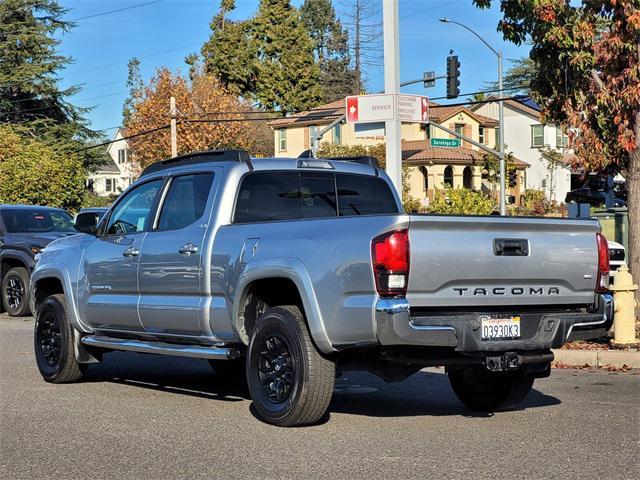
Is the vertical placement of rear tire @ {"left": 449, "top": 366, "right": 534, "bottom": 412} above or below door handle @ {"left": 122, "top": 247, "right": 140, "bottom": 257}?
below

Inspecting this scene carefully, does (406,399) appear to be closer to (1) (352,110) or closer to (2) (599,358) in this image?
(2) (599,358)

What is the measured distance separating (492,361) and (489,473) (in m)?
1.12

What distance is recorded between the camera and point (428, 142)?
2574 inches

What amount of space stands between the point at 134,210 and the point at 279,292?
2220mm

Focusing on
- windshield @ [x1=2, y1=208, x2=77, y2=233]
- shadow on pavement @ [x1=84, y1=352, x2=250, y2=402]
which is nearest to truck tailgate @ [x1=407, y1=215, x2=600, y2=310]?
shadow on pavement @ [x1=84, y1=352, x2=250, y2=402]

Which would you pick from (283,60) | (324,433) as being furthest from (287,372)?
(283,60)

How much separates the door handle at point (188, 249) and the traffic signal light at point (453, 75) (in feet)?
91.7

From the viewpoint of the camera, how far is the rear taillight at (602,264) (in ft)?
23.9

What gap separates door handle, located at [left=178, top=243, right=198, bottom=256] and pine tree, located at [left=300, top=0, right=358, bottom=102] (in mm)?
86368

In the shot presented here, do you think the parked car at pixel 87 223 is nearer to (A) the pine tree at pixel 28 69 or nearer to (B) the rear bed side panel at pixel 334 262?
(B) the rear bed side panel at pixel 334 262

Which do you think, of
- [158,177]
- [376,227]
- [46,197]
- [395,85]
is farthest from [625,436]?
[46,197]

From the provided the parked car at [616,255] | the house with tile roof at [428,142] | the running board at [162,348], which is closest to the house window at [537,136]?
the house with tile roof at [428,142]

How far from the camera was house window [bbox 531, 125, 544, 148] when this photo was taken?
6894cm

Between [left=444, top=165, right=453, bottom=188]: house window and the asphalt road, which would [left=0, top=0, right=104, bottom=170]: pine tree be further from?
Answer: the asphalt road
